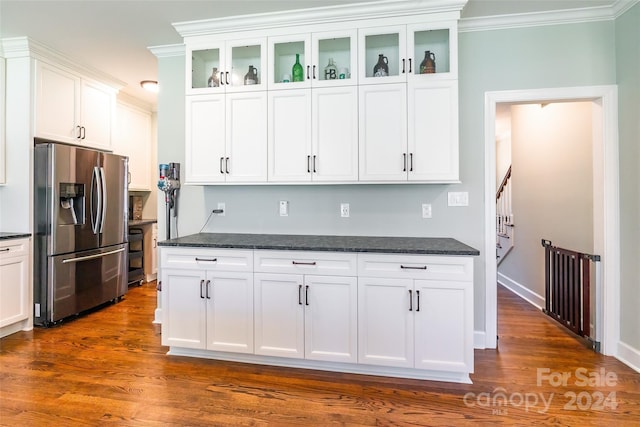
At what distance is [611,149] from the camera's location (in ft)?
8.28

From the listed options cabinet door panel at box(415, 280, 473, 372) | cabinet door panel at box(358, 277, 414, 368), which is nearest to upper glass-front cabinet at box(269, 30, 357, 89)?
cabinet door panel at box(358, 277, 414, 368)

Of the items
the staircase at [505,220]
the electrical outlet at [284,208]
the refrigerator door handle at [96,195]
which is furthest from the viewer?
the staircase at [505,220]

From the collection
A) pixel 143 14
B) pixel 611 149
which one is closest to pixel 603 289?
pixel 611 149

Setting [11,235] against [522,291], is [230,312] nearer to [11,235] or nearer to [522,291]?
[11,235]

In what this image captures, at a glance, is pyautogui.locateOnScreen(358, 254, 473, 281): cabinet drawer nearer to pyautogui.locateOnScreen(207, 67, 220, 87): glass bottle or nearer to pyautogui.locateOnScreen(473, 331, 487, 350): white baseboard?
pyautogui.locateOnScreen(473, 331, 487, 350): white baseboard

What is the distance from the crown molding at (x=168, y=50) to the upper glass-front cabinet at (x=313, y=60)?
1.07m

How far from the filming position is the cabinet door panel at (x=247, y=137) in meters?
2.71

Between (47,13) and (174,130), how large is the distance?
1.25m

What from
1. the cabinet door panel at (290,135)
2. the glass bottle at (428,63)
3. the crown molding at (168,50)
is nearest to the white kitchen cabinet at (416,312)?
the cabinet door panel at (290,135)

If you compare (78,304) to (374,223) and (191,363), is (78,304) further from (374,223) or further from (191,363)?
(374,223)

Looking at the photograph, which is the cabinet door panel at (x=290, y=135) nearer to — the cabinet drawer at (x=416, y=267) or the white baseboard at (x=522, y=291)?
the cabinet drawer at (x=416, y=267)

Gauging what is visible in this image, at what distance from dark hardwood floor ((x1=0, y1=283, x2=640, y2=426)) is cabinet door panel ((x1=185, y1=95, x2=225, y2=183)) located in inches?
59.0

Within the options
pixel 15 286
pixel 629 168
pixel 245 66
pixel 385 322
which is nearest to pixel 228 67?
pixel 245 66

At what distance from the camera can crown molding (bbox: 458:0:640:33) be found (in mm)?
2520
